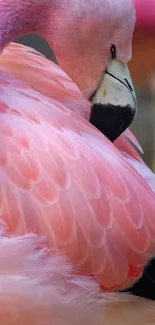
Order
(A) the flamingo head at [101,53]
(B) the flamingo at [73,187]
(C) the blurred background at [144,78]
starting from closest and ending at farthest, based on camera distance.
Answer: (B) the flamingo at [73,187], (A) the flamingo head at [101,53], (C) the blurred background at [144,78]

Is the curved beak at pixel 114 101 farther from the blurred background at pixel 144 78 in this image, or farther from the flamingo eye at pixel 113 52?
the blurred background at pixel 144 78

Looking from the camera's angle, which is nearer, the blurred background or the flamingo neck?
the flamingo neck

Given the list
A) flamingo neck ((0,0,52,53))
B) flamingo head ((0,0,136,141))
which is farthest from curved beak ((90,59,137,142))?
flamingo neck ((0,0,52,53))

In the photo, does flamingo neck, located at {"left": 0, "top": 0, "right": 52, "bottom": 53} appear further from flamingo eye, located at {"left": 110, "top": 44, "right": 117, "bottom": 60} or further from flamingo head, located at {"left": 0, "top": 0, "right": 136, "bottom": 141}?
flamingo eye, located at {"left": 110, "top": 44, "right": 117, "bottom": 60}

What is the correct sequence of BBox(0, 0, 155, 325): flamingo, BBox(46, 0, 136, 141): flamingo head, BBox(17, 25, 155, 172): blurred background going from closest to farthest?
BBox(0, 0, 155, 325): flamingo < BBox(46, 0, 136, 141): flamingo head < BBox(17, 25, 155, 172): blurred background

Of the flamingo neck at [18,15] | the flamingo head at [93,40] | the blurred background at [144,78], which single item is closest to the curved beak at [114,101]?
the flamingo head at [93,40]

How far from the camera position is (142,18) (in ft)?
6.56

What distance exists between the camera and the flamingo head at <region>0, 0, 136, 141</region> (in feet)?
4.32

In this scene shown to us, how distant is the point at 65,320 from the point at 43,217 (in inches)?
7.0

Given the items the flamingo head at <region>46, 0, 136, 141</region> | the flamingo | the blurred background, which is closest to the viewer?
the flamingo

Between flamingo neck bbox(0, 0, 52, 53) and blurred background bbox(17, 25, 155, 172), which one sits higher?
flamingo neck bbox(0, 0, 52, 53)

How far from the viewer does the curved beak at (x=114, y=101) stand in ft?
4.44

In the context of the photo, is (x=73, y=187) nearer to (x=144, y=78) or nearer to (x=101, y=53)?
(x=101, y=53)

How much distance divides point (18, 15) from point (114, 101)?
0.78 ft
